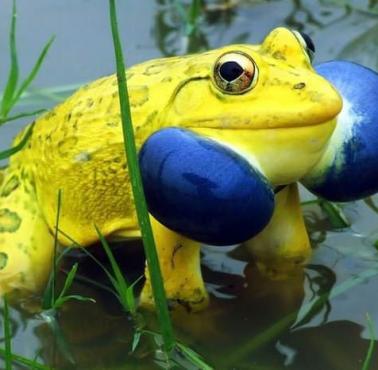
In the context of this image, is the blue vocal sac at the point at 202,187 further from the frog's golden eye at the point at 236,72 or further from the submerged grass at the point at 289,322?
the submerged grass at the point at 289,322

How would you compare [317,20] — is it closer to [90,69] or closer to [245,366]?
[90,69]

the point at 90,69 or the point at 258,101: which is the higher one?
the point at 258,101

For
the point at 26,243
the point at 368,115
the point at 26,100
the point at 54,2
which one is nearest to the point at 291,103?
the point at 368,115

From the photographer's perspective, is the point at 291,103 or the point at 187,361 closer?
the point at 291,103

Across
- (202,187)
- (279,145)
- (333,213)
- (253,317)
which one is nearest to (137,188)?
(202,187)

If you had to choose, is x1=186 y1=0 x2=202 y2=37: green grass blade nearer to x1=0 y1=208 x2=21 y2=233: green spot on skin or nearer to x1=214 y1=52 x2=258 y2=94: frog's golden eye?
x1=0 y1=208 x2=21 y2=233: green spot on skin

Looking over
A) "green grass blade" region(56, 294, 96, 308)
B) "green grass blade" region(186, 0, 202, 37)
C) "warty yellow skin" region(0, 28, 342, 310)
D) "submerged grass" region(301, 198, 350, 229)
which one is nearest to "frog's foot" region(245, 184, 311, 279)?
"warty yellow skin" region(0, 28, 342, 310)
